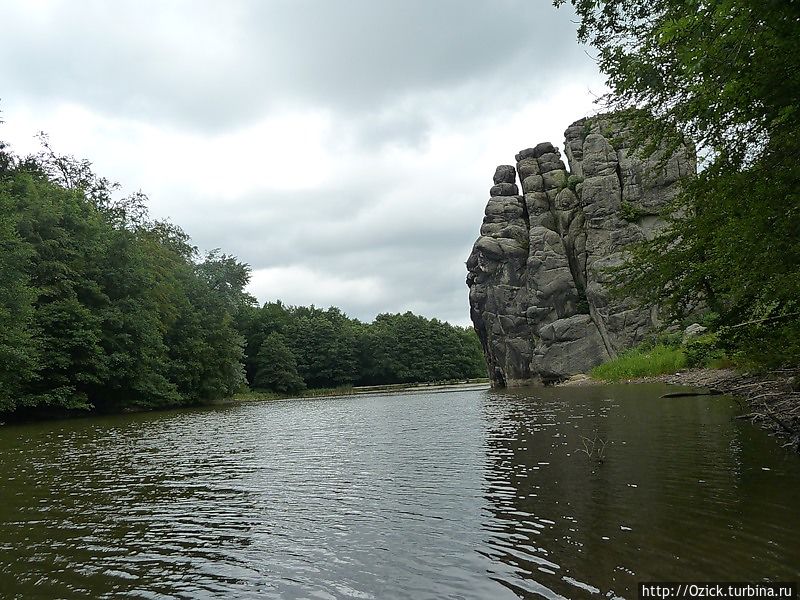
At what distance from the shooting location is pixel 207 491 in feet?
39.0

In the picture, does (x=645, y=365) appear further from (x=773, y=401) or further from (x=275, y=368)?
(x=275, y=368)

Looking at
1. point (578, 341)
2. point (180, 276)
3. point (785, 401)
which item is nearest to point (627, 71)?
point (785, 401)

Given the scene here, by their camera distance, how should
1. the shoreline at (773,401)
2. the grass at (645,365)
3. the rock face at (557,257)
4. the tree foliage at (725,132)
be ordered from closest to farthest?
the tree foliage at (725,132) < the shoreline at (773,401) < the grass at (645,365) < the rock face at (557,257)

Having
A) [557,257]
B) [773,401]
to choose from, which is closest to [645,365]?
[557,257]

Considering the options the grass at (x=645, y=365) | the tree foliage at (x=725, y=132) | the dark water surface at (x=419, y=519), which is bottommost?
the dark water surface at (x=419, y=519)

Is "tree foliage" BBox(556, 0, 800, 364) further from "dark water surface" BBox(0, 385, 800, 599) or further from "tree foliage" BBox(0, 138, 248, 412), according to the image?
"tree foliage" BBox(0, 138, 248, 412)

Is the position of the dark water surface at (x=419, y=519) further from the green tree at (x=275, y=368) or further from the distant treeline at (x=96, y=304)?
the green tree at (x=275, y=368)

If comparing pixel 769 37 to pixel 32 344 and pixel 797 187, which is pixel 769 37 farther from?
pixel 32 344

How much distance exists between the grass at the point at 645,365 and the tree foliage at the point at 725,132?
25.9 meters

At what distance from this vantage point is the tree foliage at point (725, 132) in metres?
7.03

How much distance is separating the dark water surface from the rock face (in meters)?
45.4

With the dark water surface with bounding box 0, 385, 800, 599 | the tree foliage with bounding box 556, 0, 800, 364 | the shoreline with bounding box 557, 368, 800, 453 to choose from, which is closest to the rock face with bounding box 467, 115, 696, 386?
the shoreline with bounding box 557, 368, 800, 453

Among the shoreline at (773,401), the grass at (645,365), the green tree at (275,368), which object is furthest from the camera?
the green tree at (275,368)

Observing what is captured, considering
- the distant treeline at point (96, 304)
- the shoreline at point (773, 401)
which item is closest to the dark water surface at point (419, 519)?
the shoreline at point (773, 401)
